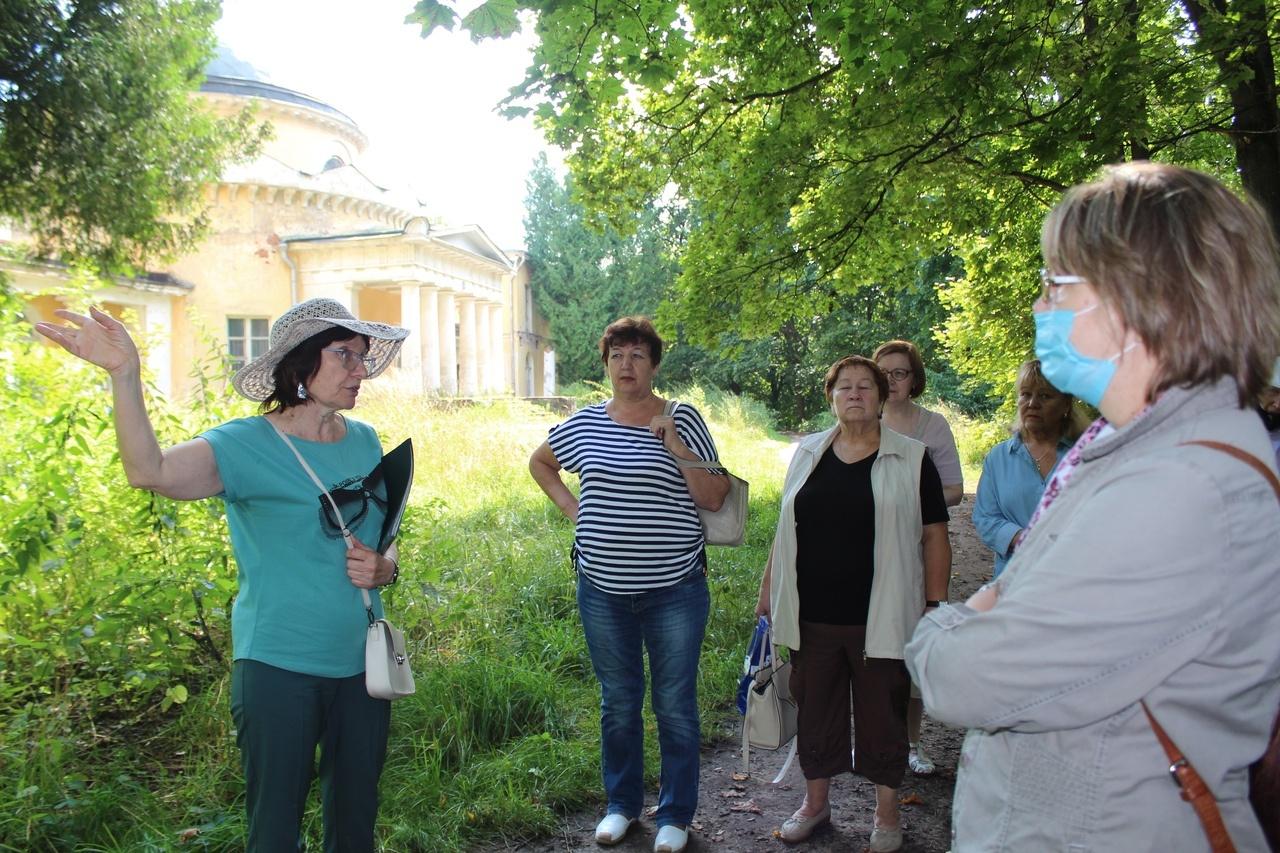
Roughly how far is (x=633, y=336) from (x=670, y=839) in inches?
85.9

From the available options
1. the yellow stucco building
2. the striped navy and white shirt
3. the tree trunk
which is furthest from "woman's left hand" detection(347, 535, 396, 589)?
the yellow stucco building

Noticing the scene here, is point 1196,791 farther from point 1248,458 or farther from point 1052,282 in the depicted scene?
point 1052,282

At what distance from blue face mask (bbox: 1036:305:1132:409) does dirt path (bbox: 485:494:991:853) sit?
9.69ft

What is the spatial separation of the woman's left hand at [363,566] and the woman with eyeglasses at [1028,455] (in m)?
2.77

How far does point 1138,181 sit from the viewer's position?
1.35 metres

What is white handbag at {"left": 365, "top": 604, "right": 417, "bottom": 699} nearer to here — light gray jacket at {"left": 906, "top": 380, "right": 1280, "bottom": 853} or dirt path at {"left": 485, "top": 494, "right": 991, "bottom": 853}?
dirt path at {"left": 485, "top": 494, "right": 991, "bottom": 853}

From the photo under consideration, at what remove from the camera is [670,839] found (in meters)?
3.65

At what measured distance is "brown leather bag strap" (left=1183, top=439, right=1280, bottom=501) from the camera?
1.22m

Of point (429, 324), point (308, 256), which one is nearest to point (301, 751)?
point (429, 324)

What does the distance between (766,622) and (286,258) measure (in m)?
30.8

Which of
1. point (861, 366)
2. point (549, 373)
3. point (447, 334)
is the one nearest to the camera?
point (861, 366)

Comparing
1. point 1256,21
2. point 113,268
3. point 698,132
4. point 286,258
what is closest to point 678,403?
point 1256,21

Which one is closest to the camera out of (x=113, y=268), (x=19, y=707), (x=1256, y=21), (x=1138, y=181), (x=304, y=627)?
(x=1138, y=181)

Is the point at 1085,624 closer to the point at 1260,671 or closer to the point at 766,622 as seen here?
the point at 1260,671
